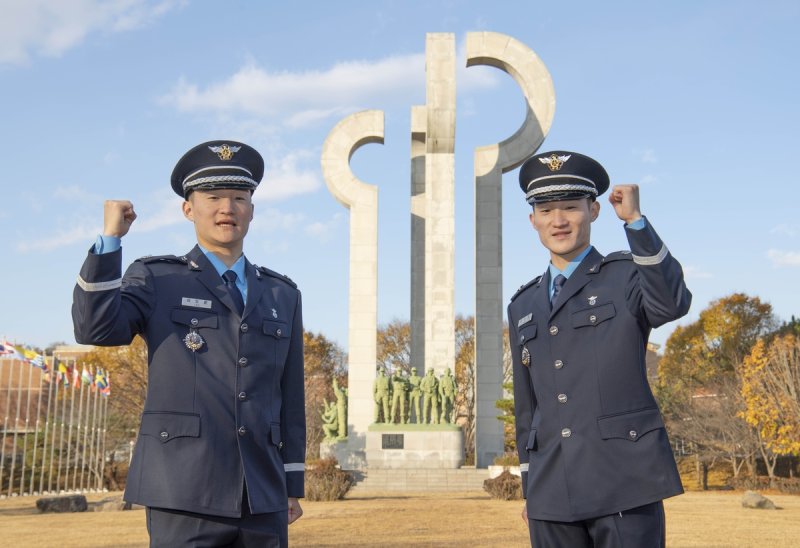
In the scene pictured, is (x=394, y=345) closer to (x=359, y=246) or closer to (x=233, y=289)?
(x=359, y=246)

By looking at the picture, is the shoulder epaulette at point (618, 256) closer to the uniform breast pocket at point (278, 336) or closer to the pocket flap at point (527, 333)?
the pocket flap at point (527, 333)

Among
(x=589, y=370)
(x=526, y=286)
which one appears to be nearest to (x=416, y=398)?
(x=526, y=286)

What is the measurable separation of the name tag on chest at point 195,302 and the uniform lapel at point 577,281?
151 centimetres

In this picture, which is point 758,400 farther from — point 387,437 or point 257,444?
point 257,444

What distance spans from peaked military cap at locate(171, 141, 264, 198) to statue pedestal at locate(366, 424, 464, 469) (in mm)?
22903

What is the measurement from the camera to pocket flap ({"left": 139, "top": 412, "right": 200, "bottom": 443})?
11.0 ft

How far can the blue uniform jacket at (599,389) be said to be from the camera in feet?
11.1

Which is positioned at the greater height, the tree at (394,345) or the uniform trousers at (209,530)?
the tree at (394,345)

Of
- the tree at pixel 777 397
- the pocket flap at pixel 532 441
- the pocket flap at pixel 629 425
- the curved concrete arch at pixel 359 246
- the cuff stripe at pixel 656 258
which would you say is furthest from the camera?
the curved concrete arch at pixel 359 246

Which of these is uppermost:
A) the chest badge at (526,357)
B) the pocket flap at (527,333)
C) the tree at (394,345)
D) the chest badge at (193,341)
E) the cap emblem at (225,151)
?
the tree at (394,345)

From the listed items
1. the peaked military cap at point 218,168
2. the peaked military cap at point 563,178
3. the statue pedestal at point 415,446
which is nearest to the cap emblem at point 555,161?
the peaked military cap at point 563,178

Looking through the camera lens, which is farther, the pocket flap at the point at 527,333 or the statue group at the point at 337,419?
the statue group at the point at 337,419

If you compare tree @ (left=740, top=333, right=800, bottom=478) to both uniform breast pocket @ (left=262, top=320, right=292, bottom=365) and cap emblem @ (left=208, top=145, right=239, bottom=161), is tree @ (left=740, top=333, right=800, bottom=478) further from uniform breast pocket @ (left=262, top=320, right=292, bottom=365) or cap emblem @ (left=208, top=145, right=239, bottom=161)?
cap emblem @ (left=208, top=145, right=239, bottom=161)

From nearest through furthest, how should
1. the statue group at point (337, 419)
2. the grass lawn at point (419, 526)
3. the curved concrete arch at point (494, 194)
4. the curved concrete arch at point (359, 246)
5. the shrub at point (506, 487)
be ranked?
the grass lawn at point (419, 526), the shrub at point (506, 487), the curved concrete arch at point (494, 194), the statue group at point (337, 419), the curved concrete arch at point (359, 246)
